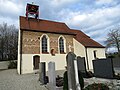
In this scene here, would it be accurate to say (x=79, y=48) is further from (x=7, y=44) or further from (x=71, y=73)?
(x=7, y=44)

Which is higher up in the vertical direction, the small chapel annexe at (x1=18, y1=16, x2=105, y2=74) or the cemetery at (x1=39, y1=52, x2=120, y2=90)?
the small chapel annexe at (x1=18, y1=16, x2=105, y2=74)

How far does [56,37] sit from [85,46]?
5.50 meters

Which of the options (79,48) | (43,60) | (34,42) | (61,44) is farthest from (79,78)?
(79,48)

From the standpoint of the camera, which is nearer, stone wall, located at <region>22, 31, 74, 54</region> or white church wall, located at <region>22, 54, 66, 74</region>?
white church wall, located at <region>22, 54, 66, 74</region>

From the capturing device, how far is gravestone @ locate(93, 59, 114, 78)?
9.86 m

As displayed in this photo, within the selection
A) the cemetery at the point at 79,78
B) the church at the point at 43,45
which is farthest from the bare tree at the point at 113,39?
the cemetery at the point at 79,78

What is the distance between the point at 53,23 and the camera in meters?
26.4

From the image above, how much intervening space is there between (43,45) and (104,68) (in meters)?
13.0

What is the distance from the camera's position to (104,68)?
10.4 m

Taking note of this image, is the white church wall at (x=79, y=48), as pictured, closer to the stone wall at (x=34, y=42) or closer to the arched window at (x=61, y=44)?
the arched window at (x=61, y=44)

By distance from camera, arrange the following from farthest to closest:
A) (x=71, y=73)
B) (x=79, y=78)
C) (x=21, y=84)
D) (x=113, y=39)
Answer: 1. (x=113, y=39)
2. (x=21, y=84)
3. (x=79, y=78)
4. (x=71, y=73)

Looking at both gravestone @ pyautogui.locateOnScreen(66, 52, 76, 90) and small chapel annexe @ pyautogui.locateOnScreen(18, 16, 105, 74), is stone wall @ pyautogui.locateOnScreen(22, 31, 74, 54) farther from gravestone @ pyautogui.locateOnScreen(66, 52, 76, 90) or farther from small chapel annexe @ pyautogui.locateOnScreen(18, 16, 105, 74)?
gravestone @ pyautogui.locateOnScreen(66, 52, 76, 90)

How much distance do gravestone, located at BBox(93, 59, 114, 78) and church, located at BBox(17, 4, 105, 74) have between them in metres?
10.8

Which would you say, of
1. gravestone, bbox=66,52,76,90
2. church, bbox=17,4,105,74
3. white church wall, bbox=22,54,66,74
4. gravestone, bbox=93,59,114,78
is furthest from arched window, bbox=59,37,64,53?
gravestone, bbox=66,52,76,90
